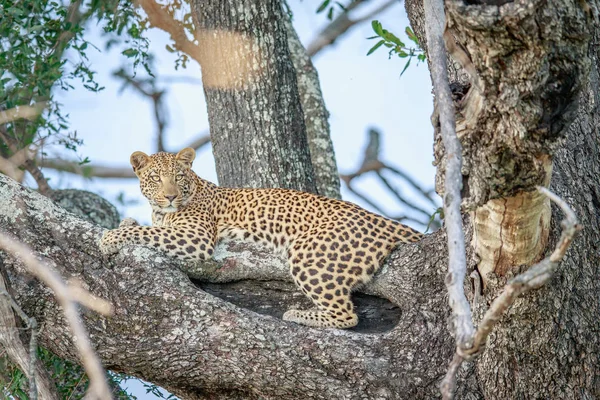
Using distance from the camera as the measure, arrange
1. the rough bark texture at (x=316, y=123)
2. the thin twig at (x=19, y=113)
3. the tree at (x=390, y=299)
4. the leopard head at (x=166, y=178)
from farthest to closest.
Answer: the rough bark texture at (x=316, y=123)
the leopard head at (x=166, y=178)
the thin twig at (x=19, y=113)
the tree at (x=390, y=299)

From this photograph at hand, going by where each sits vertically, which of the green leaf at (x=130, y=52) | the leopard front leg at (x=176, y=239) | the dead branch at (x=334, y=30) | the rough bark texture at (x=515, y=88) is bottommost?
the leopard front leg at (x=176, y=239)

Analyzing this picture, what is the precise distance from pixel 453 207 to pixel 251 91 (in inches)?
186

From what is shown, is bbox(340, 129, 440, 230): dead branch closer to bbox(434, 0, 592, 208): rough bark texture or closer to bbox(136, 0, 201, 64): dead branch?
bbox(136, 0, 201, 64): dead branch

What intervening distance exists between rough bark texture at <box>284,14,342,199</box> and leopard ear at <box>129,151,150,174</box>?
2.07m

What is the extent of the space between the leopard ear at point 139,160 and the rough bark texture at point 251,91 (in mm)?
591

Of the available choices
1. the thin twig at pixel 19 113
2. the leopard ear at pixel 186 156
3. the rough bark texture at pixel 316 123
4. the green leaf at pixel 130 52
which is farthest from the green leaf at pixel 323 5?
the thin twig at pixel 19 113

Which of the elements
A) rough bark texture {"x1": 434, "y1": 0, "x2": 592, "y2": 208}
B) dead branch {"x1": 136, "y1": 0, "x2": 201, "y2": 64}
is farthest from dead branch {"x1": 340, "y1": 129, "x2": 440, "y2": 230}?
rough bark texture {"x1": 434, "y1": 0, "x2": 592, "y2": 208}

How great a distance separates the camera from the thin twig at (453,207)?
319 centimetres

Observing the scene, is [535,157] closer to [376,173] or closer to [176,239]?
[176,239]

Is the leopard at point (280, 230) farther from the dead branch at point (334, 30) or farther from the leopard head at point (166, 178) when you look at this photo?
the dead branch at point (334, 30)

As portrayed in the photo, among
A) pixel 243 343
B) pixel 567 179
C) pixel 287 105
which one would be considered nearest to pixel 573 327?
pixel 567 179

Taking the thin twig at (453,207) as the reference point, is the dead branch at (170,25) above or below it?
above

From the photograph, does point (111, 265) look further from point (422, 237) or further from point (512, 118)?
point (512, 118)

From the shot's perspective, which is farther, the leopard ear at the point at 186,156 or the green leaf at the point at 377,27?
the leopard ear at the point at 186,156
